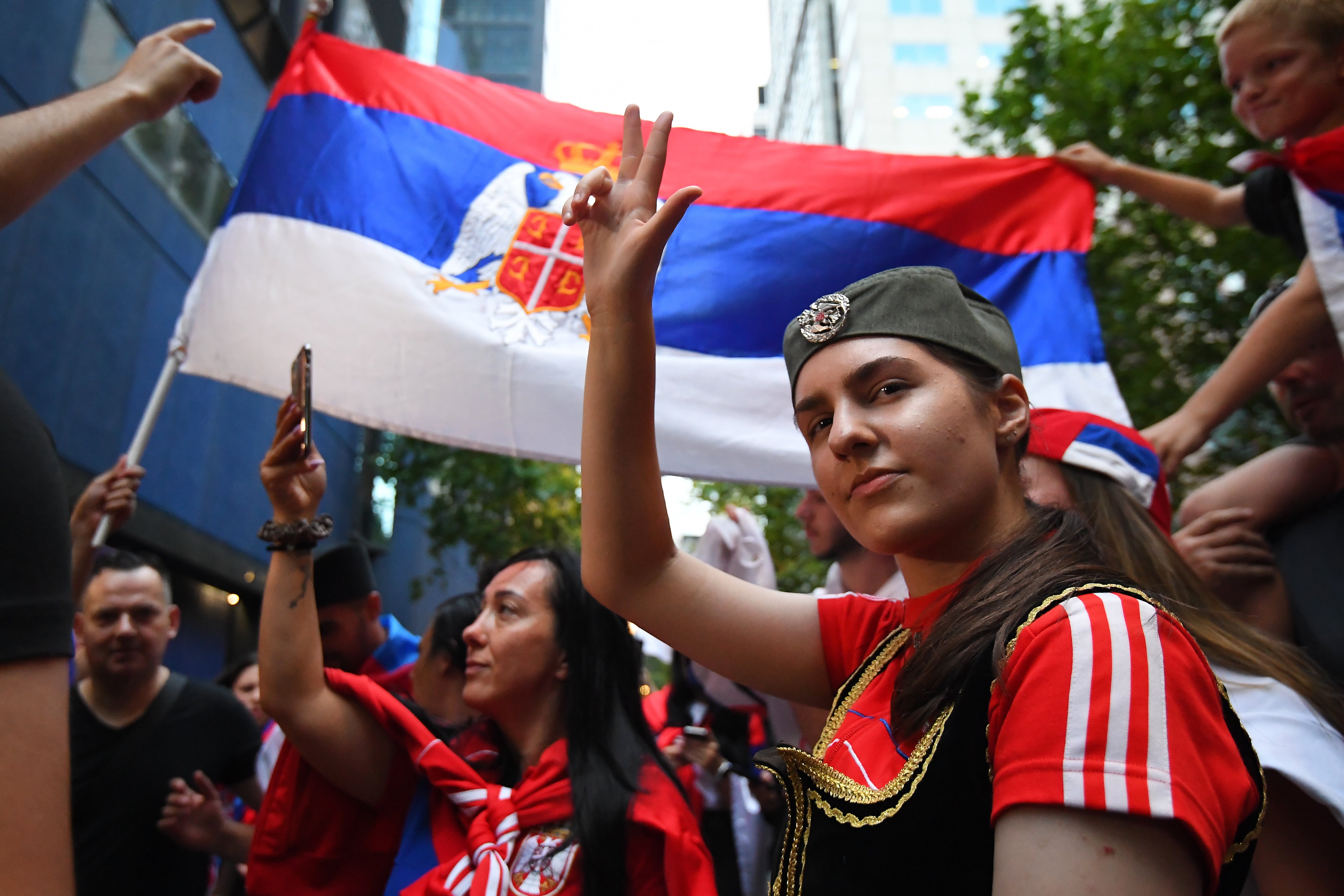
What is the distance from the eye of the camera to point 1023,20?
9383 millimetres

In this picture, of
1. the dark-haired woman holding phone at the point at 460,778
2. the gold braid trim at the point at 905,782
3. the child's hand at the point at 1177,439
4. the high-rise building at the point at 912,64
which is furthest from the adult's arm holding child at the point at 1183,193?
the high-rise building at the point at 912,64

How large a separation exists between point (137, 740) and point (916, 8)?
44080 millimetres

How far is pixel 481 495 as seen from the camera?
745 inches

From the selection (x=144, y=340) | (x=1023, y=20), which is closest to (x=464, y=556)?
(x=144, y=340)

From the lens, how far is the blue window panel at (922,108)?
39719 mm

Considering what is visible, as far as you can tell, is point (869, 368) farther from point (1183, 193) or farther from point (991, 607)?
point (1183, 193)

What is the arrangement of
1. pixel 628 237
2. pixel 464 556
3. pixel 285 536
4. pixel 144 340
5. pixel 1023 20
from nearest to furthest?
pixel 628 237, pixel 285 536, pixel 1023 20, pixel 144 340, pixel 464 556

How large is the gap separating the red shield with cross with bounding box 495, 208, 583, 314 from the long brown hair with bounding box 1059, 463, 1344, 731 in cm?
195

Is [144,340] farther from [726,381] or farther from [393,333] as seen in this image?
[726,381]

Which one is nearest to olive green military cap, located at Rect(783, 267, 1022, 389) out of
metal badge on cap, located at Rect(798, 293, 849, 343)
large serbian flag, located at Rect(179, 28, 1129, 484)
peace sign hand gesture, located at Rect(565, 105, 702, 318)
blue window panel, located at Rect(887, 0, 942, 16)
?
metal badge on cap, located at Rect(798, 293, 849, 343)

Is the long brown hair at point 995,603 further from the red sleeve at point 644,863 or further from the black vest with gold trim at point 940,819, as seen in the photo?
the red sleeve at point 644,863

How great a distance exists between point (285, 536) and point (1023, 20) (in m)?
9.14

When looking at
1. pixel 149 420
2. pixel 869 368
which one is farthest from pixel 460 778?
pixel 869 368

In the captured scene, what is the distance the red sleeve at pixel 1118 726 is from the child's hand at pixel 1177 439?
1.58m
